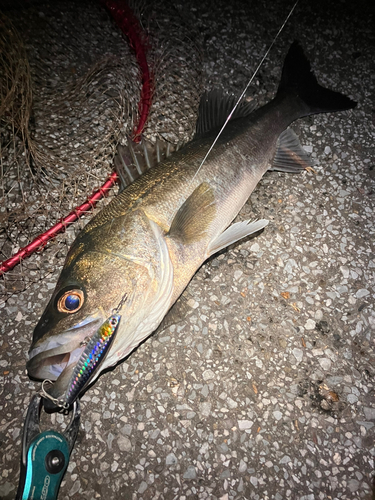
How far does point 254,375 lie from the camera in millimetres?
2359

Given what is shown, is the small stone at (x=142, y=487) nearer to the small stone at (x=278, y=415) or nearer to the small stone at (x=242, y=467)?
the small stone at (x=242, y=467)

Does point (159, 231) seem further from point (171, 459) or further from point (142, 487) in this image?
point (142, 487)

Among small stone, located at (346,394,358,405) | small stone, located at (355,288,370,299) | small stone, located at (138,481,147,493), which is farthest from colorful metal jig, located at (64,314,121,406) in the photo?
small stone, located at (355,288,370,299)

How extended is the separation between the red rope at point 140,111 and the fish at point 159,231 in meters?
0.39

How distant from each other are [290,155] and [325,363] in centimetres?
177

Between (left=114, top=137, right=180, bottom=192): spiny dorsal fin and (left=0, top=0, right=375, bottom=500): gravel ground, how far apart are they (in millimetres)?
820

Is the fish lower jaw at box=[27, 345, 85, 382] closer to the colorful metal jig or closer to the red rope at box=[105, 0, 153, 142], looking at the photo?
the colorful metal jig

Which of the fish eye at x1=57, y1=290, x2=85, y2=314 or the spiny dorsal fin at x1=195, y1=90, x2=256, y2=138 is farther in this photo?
the spiny dorsal fin at x1=195, y1=90, x2=256, y2=138

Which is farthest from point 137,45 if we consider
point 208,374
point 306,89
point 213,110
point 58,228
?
point 208,374

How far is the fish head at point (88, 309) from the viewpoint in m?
1.69

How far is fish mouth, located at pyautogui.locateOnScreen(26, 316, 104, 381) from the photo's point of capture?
5.49ft

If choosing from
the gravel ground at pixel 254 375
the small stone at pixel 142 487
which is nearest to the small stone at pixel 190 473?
the gravel ground at pixel 254 375

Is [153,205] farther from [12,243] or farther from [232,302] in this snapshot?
[12,243]

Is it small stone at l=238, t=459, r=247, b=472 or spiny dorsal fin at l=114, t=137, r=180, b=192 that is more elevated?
spiny dorsal fin at l=114, t=137, r=180, b=192
